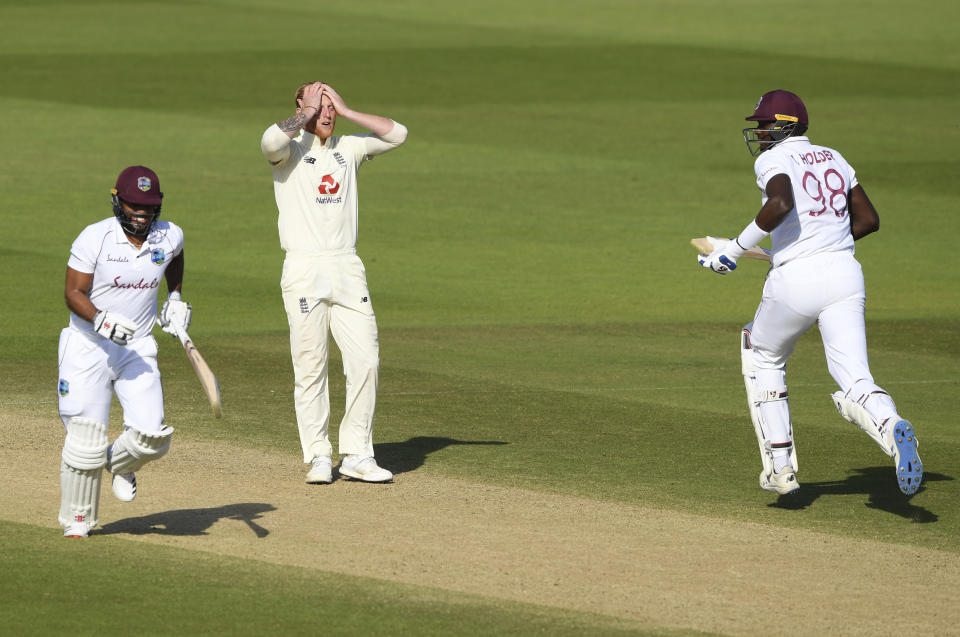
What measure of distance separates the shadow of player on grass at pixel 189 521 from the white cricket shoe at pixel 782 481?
116 inches

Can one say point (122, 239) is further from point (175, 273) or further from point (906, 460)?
point (906, 460)

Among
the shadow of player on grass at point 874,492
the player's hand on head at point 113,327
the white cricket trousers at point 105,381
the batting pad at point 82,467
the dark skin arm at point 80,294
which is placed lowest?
the shadow of player on grass at point 874,492

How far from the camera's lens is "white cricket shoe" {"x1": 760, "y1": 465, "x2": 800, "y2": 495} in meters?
9.38

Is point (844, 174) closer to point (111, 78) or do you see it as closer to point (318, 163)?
point (318, 163)

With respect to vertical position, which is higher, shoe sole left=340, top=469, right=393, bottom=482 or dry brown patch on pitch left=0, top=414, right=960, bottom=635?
shoe sole left=340, top=469, right=393, bottom=482

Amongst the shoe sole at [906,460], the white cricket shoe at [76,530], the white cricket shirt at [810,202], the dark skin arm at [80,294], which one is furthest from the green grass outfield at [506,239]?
the white cricket shirt at [810,202]

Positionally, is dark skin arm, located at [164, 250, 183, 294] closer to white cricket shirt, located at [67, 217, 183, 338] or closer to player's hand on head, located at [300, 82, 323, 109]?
white cricket shirt, located at [67, 217, 183, 338]

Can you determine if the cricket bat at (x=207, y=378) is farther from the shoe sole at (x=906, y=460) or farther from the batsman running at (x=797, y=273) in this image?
the shoe sole at (x=906, y=460)

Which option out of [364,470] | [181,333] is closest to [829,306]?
[364,470]

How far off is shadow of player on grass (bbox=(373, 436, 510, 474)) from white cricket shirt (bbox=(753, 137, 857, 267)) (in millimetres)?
2902

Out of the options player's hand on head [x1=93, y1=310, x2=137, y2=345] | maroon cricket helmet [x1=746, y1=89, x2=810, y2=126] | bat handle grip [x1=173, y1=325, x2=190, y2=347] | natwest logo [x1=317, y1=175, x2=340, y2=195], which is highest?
maroon cricket helmet [x1=746, y1=89, x2=810, y2=126]

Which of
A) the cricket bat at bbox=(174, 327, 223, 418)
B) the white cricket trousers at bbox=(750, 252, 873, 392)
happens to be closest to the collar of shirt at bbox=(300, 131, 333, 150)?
the cricket bat at bbox=(174, 327, 223, 418)

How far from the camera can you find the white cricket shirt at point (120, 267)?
28.1 feet

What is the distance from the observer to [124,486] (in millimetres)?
8852
